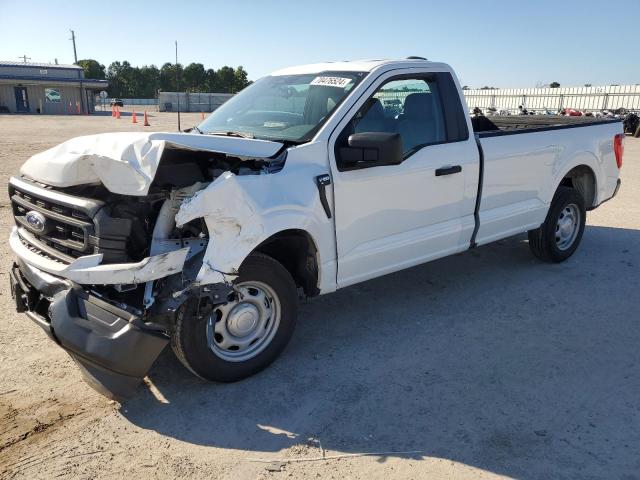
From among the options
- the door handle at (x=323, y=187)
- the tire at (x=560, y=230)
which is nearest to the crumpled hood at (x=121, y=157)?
the door handle at (x=323, y=187)

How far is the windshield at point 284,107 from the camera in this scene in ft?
13.1

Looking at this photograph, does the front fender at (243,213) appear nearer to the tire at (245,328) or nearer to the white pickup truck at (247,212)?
the white pickup truck at (247,212)

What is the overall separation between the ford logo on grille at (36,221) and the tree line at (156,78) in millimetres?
88528

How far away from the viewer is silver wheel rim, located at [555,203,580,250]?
6.08 meters

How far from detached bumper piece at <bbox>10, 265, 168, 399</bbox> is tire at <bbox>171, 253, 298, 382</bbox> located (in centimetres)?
26

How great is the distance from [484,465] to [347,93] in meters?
2.64

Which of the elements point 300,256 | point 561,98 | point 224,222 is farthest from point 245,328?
point 561,98

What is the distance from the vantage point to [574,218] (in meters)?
6.20

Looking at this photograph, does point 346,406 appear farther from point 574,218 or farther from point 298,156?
point 574,218

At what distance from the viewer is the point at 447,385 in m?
3.58

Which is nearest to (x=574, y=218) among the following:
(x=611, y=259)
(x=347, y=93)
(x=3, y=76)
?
(x=611, y=259)

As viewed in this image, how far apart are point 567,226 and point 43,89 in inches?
2231

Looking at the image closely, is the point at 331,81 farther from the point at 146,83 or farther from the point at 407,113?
the point at 146,83

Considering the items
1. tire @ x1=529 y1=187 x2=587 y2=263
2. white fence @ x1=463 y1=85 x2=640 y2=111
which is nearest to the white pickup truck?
tire @ x1=529 y1=187 x2=587 y2=263
